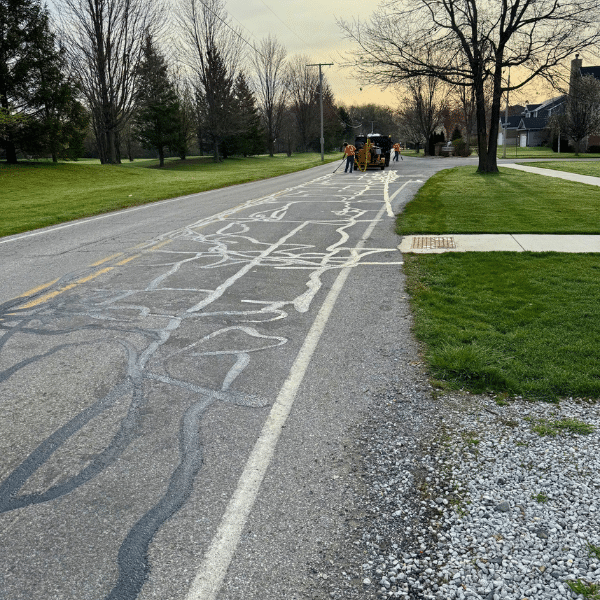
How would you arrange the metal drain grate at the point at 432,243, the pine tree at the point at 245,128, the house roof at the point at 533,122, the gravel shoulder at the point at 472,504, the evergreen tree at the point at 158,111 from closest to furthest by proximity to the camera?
the gravel shoulder at the point at 472,504 < the metal drain grate at the point at 432,243 < the evergreen tree at the point at 158,111 < the pine tree at the point at 245,128 < the house roof at the point at 533,122

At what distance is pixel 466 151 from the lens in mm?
58531

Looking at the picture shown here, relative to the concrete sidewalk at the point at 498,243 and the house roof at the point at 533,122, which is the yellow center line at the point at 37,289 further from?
the house roof at the point at 533,122

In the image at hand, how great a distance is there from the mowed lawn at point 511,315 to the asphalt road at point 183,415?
1.37 feet

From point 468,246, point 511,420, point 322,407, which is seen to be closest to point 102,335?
point 322,407

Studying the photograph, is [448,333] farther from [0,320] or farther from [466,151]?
[466,151]

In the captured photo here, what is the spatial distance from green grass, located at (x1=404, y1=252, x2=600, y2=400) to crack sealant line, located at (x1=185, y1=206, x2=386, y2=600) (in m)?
1.13

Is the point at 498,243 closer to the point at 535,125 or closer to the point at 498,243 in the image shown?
the point at 498,243

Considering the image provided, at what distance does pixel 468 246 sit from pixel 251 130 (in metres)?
64.9

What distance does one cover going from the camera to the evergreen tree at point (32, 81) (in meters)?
37.5

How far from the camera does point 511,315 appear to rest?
5.55 metres

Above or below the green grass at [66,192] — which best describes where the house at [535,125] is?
above

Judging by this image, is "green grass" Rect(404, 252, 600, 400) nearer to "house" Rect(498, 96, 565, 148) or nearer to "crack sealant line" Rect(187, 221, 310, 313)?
"crack sealant line" Rect(187, 221, 310, 313)

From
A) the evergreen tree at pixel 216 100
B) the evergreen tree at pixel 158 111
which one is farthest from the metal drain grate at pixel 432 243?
the evergreen tree at pixel 216 100

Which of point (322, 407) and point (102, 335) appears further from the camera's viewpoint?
point (102, 335)
